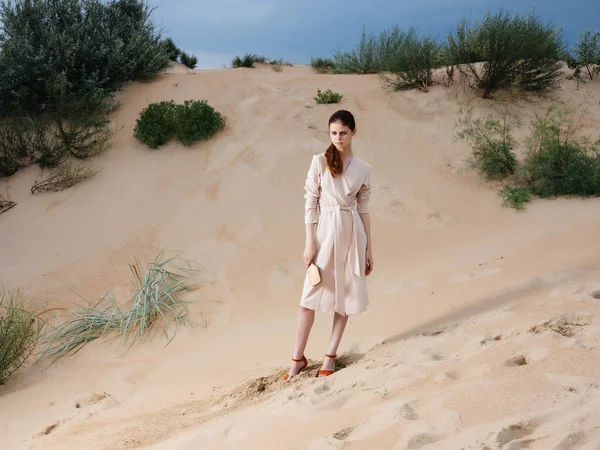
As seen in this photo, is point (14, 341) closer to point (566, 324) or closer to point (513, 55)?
point (566, 324)

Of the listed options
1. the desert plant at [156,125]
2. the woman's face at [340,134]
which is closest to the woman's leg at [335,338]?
the woman's face at [340,134]

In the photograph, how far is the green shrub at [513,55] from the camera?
9.11 m

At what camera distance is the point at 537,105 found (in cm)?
902

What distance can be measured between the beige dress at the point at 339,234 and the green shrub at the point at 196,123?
5023mm

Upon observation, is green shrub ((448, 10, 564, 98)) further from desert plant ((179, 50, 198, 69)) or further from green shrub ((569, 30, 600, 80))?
desert plant ((179, 50, 198, 69))

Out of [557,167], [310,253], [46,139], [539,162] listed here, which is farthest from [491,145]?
[46,139]

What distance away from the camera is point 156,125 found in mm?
8672

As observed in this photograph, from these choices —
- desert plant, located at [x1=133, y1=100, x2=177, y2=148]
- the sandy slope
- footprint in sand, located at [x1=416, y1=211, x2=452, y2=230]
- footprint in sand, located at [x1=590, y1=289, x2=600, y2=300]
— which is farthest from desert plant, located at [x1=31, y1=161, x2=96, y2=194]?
footprint in sand, located at [x1=590, y1=289, x2=600, y2=300]

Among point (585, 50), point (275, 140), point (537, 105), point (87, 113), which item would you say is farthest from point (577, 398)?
point (585, 50)

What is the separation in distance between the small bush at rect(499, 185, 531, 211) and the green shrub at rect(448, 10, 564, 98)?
2.52 metres

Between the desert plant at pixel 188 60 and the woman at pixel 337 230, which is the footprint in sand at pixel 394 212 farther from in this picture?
the desert plant at pixel 188 60

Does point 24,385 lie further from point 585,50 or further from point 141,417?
point 585,50

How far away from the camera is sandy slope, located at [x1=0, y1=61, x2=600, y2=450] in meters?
2.92

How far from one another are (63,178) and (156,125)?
1417 millimetres
